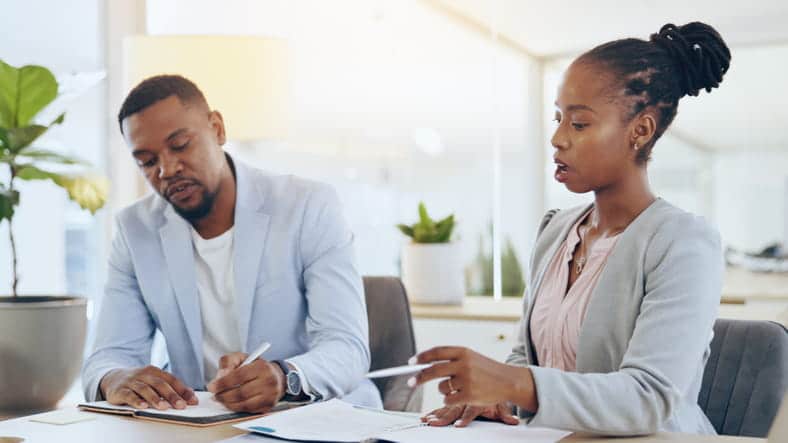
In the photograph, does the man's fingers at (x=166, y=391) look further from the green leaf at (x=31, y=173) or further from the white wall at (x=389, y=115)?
the white wall at (x=389, y=115)

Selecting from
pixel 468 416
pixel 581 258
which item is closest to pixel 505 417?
pixel 468 416

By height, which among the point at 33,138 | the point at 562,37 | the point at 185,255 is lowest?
the point at 185,255

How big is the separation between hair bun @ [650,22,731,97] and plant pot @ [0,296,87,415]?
1584 millimetres

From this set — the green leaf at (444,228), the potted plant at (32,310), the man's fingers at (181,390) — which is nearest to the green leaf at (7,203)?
the potted plant at (32,310)

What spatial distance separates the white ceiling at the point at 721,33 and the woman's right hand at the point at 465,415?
286cm

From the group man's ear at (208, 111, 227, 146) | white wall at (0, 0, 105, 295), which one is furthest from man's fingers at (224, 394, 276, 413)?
white wall at (0, 0, 105, 295)

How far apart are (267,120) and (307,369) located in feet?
4.30

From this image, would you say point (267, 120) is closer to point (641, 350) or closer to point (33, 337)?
point (33, 337)

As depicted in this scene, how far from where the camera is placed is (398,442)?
125cm

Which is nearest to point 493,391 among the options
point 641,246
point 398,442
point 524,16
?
point 398,442

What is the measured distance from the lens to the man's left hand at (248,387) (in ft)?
5.01

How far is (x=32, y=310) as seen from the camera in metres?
2.32

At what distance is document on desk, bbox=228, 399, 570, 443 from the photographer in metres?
1.29

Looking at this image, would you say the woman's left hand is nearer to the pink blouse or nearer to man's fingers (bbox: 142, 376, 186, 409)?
the pink blouse
